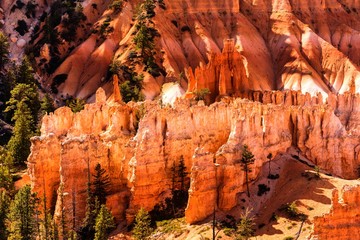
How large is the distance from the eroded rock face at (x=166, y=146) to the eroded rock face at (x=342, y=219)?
27.8ft

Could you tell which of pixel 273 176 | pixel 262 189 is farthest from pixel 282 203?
pixel 273 176

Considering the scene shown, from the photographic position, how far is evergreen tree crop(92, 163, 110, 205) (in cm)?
4616

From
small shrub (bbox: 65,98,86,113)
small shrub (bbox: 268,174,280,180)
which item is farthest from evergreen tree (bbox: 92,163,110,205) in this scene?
small shrub (bbox: 65,98,86,113)

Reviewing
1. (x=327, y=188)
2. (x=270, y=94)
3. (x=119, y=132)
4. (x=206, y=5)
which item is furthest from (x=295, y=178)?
(x=206, y=5)

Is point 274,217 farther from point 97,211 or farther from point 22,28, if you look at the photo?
point 22,28

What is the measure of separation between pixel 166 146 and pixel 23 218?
11507 mm

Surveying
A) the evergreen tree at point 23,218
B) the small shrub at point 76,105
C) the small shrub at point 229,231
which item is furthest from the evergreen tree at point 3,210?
the small shrub at point 76,105

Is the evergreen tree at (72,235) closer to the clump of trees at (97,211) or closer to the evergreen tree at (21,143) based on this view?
the clump of trees at (97,211)

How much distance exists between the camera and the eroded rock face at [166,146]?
144 ft

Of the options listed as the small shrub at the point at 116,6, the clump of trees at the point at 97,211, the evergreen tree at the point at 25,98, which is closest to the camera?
the clump of trees at the point at 97,211

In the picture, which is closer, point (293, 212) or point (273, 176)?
point (293, 212)

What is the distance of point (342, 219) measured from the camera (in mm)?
36875

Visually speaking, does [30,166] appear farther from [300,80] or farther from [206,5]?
[206,5]

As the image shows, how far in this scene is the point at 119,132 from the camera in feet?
159
